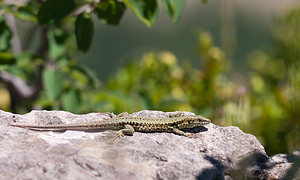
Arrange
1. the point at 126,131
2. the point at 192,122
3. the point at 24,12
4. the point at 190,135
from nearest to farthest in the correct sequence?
the point at 190,135 → the point at 126,131 → the point at 192,122 → the point at 24,12

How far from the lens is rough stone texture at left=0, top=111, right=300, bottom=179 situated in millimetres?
3078

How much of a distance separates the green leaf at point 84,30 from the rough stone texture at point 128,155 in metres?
0.94

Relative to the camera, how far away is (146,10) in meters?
4.45

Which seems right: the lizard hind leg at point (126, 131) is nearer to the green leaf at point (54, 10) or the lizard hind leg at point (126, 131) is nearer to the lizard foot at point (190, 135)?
the lizard foot at point (190, 135)

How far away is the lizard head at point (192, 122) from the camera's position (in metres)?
4.11

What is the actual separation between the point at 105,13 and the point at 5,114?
156 centimetres

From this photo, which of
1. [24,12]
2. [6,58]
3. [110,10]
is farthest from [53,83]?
[110,10]

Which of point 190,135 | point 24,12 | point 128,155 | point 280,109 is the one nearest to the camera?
point 128,155

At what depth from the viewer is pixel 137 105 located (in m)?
5.23

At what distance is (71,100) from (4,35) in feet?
3.79

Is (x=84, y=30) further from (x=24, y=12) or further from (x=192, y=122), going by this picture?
(x=192, y=122)

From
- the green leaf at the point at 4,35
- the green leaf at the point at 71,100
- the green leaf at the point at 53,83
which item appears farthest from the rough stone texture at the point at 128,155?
the green leaf at the point at 4,35

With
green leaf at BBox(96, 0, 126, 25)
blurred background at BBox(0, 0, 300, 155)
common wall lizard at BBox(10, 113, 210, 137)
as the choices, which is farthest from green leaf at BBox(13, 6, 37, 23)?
common wall lizard at BBox(10, 113, 210, 137)

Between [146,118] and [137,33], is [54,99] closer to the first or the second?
[146,118]
